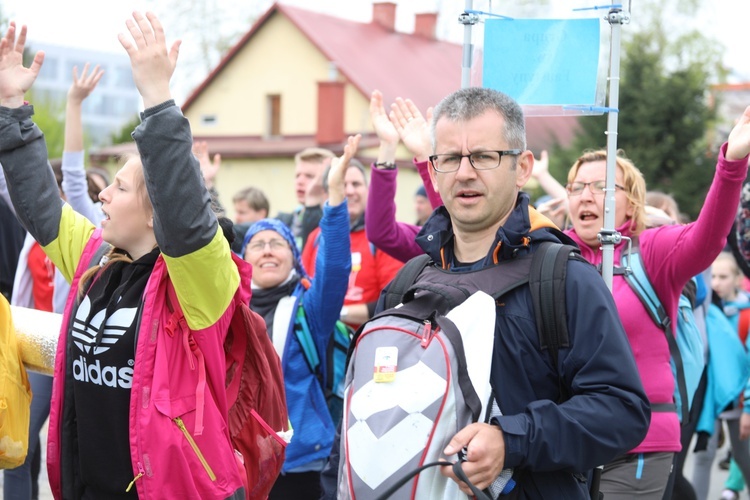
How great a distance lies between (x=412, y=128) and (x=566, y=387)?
1.99 meters

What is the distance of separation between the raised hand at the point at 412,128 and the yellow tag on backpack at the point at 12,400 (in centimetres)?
181

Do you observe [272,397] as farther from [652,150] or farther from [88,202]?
[652,150]

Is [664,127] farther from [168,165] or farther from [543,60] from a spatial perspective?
[168,165]

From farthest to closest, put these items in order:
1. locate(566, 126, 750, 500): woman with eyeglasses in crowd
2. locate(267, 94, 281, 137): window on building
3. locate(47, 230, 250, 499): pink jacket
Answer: locate(267, 94, 281, 137): window on building → locate(566, 126, 750, 500): woman with eyeglasses in crowd → locate(47, 230, 250, 499): pink jacket

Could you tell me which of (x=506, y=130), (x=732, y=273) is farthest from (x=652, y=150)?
(x=506, y=130)

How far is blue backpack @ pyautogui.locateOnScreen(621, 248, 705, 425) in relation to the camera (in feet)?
14.1

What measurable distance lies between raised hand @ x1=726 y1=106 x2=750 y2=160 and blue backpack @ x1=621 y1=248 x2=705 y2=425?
721mm

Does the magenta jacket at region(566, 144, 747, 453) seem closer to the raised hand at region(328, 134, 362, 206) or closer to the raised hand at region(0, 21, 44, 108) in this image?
the raised hand at region(328, 134, 362, 206)

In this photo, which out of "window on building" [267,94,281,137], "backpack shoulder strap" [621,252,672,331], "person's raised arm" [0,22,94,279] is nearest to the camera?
"person's raised arm" [0,22,94,279]

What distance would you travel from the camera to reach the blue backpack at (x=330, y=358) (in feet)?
16.9

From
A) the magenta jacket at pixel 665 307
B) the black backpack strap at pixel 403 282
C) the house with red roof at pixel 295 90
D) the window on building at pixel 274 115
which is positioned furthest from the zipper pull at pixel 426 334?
the window on building at pixel 274 115

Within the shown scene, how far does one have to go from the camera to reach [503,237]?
2.96 m

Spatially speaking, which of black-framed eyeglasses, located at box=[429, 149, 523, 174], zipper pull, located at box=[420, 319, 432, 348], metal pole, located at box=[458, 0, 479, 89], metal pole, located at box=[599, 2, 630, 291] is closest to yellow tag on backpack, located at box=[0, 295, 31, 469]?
zipper pull, located at box=[420, 319, 432, 348]

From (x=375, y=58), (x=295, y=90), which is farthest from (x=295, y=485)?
(x=375, y=58)
